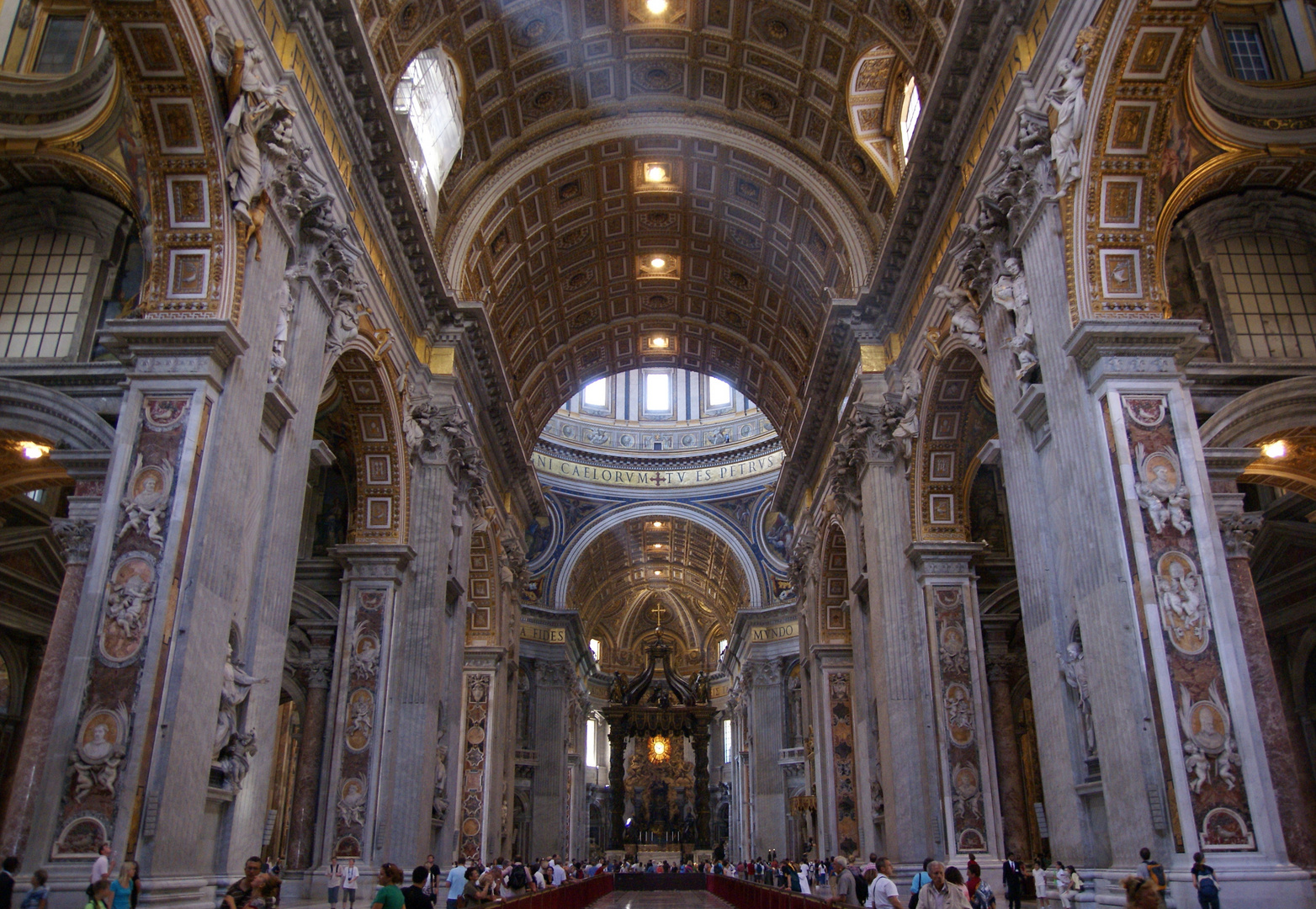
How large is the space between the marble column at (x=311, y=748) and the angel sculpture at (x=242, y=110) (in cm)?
887

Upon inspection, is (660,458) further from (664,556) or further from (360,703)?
(360,703)

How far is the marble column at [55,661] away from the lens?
338 inches

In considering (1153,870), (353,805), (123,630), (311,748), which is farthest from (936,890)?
(311,748)

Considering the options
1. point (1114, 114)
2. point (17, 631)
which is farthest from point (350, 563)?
point (1114, 114)

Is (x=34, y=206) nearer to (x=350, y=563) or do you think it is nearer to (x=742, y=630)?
(x=350, y=563)

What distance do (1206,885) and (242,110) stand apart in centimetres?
1064

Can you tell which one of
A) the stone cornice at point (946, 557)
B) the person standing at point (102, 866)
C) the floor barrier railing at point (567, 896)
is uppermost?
the stone cornice at point (946, 557)

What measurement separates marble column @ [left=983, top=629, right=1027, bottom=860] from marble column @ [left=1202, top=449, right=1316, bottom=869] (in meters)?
6.04

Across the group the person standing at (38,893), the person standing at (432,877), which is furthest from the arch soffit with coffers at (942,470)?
the person standing at (38,893)

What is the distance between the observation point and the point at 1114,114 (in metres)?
9.55

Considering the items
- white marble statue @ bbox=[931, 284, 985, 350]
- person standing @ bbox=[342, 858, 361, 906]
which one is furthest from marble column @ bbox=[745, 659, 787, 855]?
white marble statue @ bbox=[931, 284, 985, 350]

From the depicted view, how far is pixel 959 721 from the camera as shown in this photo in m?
15.0

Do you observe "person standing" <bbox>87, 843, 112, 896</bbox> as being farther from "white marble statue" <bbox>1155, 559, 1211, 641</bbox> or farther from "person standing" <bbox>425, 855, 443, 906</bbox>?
"white marble statue" <bbox>1155, 559, 1211, 641</bbox>

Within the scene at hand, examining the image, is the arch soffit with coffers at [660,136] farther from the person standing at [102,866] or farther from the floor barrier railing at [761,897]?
the person standing at [102,866]
